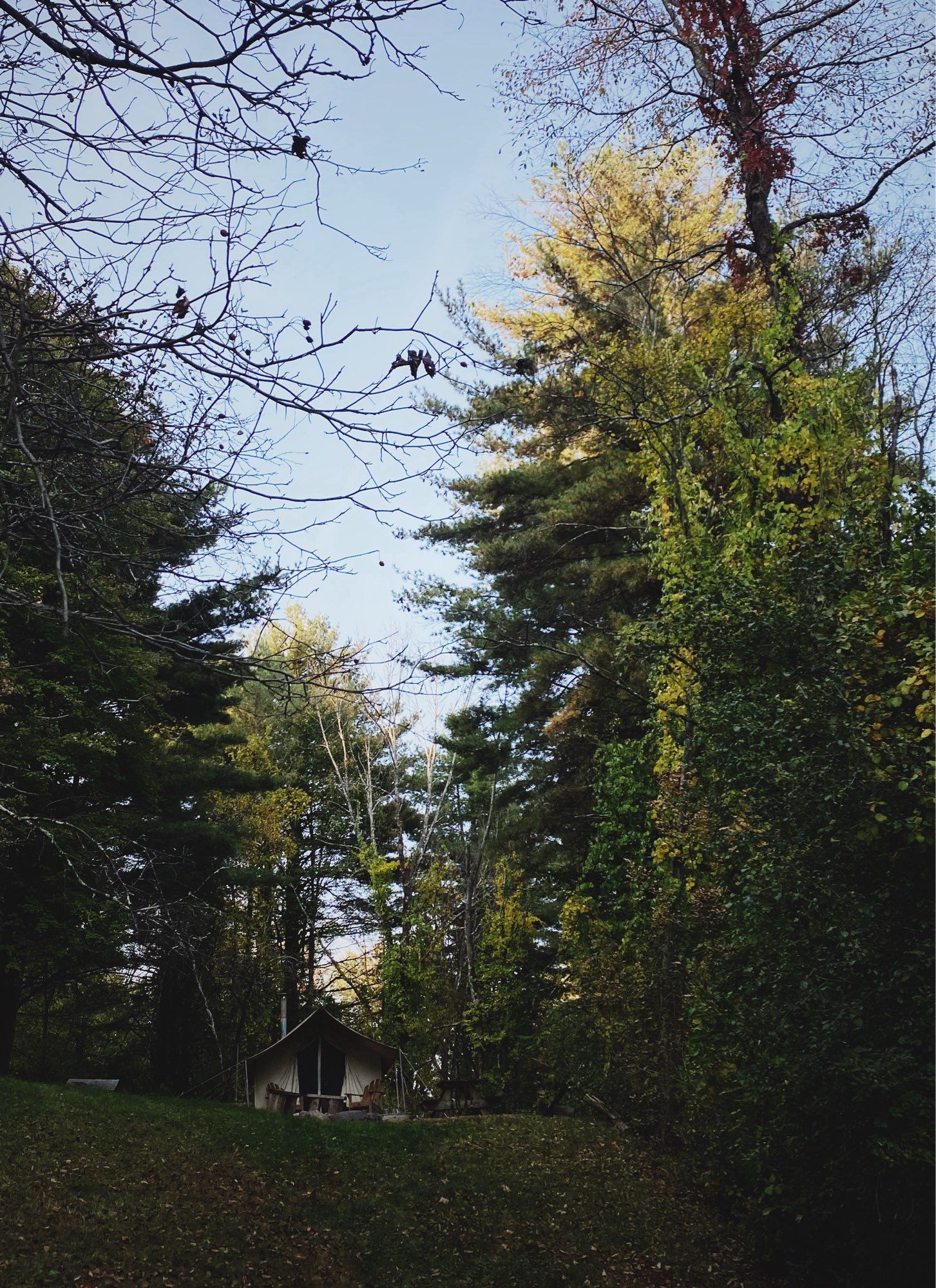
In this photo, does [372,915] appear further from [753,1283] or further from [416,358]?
[416,358]

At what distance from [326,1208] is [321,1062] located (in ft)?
35.3

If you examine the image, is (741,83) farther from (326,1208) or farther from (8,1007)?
(8,1007)

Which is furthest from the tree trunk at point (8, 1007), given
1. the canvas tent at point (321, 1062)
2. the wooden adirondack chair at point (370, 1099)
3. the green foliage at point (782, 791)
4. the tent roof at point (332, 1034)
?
the green foliage at point (782, 791)

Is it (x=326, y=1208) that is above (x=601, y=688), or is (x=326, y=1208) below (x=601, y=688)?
below

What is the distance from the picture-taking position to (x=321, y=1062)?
20.6 meters

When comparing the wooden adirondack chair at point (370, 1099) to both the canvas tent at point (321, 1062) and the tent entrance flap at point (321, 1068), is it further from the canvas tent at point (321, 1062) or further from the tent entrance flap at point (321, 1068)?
the tent entrance flap at point (321, 1068)

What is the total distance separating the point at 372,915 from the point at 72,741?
12.2 m

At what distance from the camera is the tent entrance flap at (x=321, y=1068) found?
20516 mm

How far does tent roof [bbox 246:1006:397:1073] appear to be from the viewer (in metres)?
19.7

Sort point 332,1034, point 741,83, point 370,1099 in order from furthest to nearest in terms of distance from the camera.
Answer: point 332,1034, point 370,1099, point 741,83

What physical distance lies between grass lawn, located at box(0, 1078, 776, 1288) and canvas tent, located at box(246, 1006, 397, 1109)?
6094mm

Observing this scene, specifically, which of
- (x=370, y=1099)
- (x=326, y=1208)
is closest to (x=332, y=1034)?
(x=370, y=1099)

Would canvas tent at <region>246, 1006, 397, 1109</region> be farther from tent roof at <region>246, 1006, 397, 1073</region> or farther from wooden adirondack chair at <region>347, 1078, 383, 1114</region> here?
wooden adirondack chair at <region>347, 1078, 383, 1114</region>

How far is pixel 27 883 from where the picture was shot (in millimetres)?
15570
